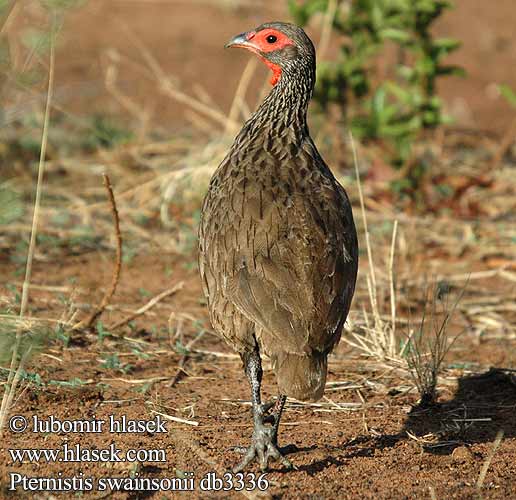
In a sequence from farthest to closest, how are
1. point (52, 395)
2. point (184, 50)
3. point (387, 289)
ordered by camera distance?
1. point (184, 50)
2. point (387, 289)
3. point (52, 395)

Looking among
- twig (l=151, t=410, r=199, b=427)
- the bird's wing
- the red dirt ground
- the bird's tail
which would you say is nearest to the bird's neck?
the bird's wing

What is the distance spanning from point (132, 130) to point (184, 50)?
3073mm

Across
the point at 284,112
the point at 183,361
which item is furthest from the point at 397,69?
the point at 183,361

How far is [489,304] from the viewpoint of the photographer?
6.63 m

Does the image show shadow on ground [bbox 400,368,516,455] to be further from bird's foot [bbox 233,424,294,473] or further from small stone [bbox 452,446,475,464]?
bird's foot [bbox 233,424,294,473]

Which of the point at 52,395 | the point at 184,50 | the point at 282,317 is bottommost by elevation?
the point at 52,395

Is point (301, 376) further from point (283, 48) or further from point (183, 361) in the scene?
point (283, 48)

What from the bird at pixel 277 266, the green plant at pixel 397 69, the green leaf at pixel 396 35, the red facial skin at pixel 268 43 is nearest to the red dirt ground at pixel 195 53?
the green plant at pixel 397 69

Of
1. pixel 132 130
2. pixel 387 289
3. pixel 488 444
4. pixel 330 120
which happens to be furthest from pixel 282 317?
pixel 132 130

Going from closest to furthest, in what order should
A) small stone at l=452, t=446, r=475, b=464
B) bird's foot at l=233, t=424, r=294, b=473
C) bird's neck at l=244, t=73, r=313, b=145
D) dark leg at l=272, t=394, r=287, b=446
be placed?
bird's foot at l=233, t=424, r=294, b=473, dark leg at l=272, t=394, r=287, b=446, small stone at l=452, t=446, r=475, b=464, bird's neck at l=244, t=73, r=313, b=145

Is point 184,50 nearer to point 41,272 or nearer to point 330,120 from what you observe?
point 330,120

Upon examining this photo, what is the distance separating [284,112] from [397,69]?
2.91m

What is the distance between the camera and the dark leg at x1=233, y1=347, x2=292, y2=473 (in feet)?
13.7

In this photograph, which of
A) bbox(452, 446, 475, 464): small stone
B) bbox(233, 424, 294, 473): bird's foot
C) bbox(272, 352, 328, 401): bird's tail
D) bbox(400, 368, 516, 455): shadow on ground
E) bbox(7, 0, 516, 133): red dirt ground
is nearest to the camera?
bbox(272, 352, 328, 401): bird's tail
